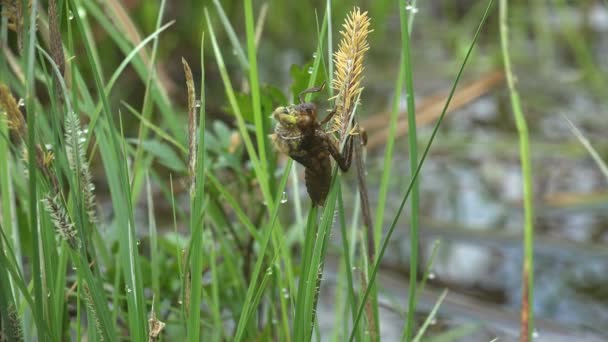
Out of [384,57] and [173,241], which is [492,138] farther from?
[173,241]

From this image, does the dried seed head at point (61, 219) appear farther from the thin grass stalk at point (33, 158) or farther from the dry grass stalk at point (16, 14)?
the dry grass stalk at point (16, 14)

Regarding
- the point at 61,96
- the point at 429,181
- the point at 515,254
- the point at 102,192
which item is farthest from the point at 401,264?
the point at 61,96

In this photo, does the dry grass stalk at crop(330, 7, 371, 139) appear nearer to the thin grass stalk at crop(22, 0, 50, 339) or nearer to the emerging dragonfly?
the emerging dragonfly

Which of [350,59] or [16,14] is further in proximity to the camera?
[16,14]

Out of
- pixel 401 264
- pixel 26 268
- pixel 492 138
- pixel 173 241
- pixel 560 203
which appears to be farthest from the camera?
pixel 492 138

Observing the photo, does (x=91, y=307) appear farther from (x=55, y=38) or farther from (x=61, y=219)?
(x=55, y=38)

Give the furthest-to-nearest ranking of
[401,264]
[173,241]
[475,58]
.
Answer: [475,58] < [401,264] < [173,241]

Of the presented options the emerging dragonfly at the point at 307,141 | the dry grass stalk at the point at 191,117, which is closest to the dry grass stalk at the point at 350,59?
the emerging dragonfly at the point at 307,141

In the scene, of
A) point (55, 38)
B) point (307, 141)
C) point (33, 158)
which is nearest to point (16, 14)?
point (55, 38)

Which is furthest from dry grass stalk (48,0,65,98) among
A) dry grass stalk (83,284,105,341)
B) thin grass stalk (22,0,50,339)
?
dry grass stalk (83,284,105,341)
